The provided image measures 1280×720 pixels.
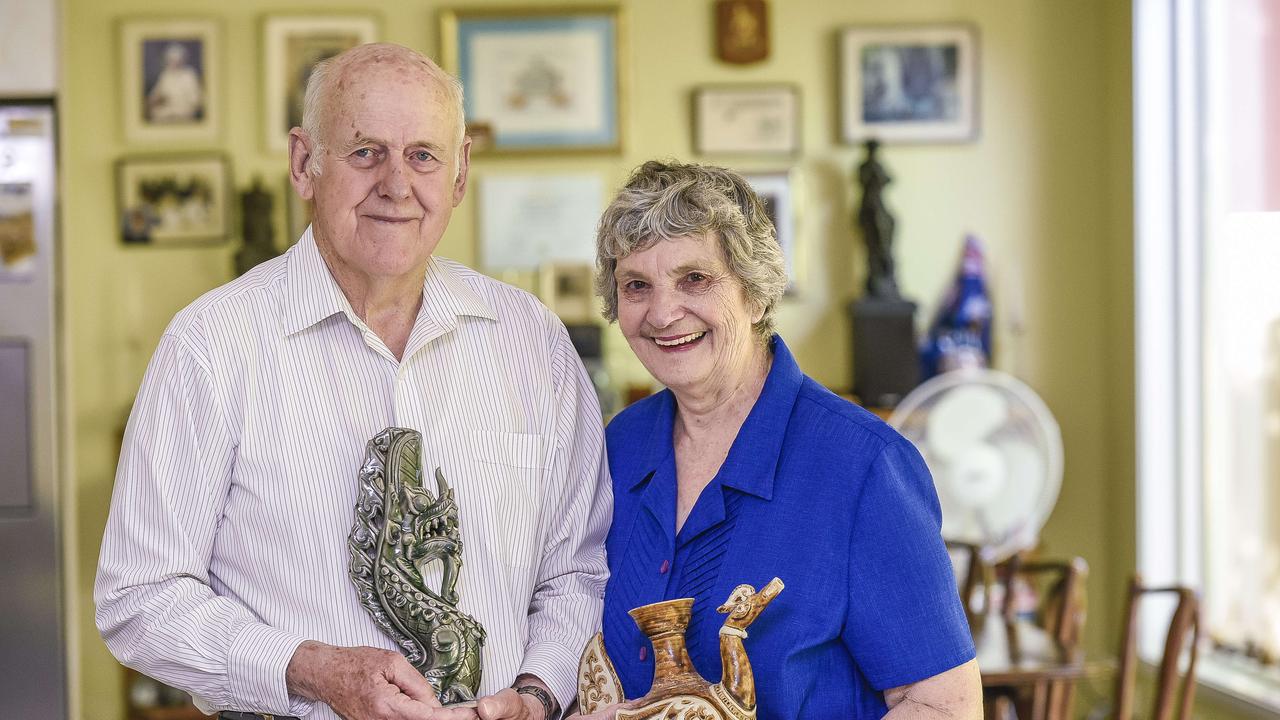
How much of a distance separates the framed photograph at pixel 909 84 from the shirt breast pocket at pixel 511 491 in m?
3.15

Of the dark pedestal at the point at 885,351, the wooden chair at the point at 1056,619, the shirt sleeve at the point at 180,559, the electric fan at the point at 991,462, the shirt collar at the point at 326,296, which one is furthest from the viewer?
the dark pedestal at the point at 885,351

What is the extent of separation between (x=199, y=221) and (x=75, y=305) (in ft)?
1.83

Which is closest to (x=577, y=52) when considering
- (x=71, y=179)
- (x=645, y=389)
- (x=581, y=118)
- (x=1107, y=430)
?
(x=581, y=118)

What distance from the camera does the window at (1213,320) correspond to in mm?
3523

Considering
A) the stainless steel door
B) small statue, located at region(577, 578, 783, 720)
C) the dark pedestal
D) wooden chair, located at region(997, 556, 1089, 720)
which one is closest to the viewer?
small statue, located at region(577, 578, 783, 720)

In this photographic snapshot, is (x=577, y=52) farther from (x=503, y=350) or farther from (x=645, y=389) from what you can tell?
(x=503, y=350)

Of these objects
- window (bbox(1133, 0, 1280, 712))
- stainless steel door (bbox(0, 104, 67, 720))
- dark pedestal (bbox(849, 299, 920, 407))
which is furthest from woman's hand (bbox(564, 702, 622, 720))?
dark pedestal (bbox(849, 299, 920, 407))

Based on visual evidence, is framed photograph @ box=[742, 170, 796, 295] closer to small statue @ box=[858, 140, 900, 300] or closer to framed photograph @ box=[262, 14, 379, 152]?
small statue @ box=[858, 140, 900, 300]

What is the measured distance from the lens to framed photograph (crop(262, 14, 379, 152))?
4500 millimetres

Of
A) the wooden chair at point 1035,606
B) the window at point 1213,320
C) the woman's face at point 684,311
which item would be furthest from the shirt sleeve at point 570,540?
the window at point 1213,320

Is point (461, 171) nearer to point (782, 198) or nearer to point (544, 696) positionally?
point (544, 696)

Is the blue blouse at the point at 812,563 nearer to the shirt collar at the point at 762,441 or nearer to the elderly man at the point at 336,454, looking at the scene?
the shirt collar at the point at 762,441

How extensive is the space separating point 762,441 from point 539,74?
3164 millimetres

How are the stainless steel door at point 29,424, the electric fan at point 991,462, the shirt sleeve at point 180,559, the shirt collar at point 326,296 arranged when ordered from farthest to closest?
the electric fan at point 991,462
the stainless steel door at point 29,424
the shirt collar at point 326,296
the shirt sleeve at point 180,559
